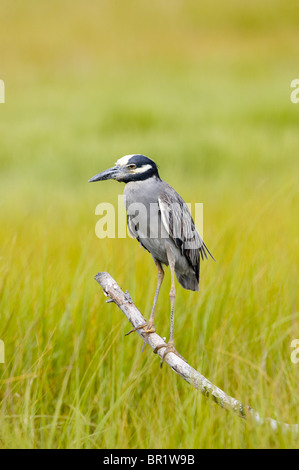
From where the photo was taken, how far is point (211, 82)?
16.8 m

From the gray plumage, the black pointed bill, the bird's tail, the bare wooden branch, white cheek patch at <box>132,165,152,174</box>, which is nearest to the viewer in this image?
the bare wooden branch

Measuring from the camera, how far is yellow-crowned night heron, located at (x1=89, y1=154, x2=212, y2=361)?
10.4 feet

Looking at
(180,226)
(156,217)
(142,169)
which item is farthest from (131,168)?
(180,226)

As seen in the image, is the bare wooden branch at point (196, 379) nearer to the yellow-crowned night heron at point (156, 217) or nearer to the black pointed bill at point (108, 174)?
the yellow-crowned night heron at point (156, 217)

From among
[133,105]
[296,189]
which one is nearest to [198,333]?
[296,189]

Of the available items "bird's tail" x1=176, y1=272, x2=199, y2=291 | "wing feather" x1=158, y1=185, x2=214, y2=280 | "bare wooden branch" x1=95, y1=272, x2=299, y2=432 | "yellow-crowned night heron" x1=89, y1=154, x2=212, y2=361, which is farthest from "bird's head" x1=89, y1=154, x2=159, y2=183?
"bird's tail" x1=176, y1=272, x2=199, y2=291

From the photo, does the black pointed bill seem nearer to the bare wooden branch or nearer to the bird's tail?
the bare wooden branch

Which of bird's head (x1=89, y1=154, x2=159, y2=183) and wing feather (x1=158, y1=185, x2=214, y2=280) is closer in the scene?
bird's head (x1=89, y1=154, x2=159, y2=183)

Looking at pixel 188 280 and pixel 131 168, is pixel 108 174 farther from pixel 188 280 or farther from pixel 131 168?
pixel 188 280

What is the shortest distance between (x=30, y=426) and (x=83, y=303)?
1136mm

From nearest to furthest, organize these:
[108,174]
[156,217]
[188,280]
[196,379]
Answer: [196,379], [108,174], [156,217], [188,280]

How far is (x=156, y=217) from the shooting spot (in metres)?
3.38

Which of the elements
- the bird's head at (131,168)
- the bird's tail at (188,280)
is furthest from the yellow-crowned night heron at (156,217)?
the bird's tail at (188,280)

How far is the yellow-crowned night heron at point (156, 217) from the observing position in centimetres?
317
